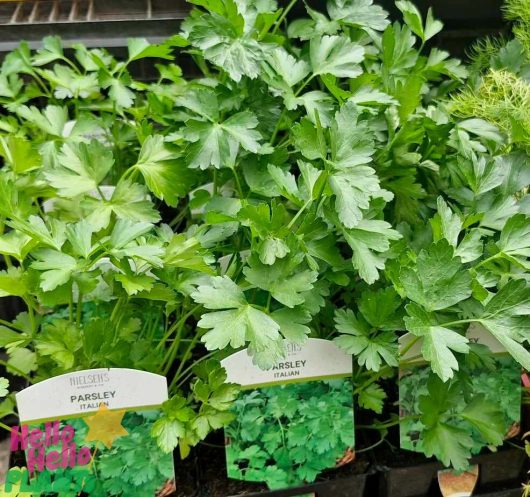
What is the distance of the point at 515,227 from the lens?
2.84 ft

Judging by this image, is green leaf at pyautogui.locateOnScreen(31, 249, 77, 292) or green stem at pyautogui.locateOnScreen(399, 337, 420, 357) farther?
green stem at pyautogui.locateOnScreen(399, 337, 420, 357)

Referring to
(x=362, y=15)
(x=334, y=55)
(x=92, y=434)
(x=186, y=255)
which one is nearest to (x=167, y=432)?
(x=92, y=434)

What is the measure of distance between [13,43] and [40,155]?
34cm

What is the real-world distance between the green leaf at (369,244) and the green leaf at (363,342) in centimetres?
8

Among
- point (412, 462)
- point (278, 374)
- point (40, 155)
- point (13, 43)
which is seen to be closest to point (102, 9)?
point (13, 43)

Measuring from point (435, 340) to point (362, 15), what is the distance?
1.69 feet

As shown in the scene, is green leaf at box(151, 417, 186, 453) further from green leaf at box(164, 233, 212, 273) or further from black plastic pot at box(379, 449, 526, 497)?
black plastic pot at box(379, 449, 526, 497)

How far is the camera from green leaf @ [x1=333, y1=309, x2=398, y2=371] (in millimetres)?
860

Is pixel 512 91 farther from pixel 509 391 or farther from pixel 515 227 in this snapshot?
pixel 509 391

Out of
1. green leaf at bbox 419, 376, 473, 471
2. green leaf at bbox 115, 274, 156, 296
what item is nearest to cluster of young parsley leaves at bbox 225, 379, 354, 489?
green leaf at bbox 419, 376, 473, 471

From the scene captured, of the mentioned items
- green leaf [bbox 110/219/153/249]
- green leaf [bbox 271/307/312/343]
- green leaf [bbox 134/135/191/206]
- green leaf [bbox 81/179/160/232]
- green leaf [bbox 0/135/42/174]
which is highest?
green leaf [bbox 0/135/42/174]

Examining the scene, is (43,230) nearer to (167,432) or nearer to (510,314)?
(167,432)

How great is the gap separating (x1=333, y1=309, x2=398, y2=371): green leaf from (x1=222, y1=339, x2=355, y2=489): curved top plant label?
0.14 feet

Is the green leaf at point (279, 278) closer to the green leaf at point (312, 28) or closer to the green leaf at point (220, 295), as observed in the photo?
the green leaf at point (220, 295)
